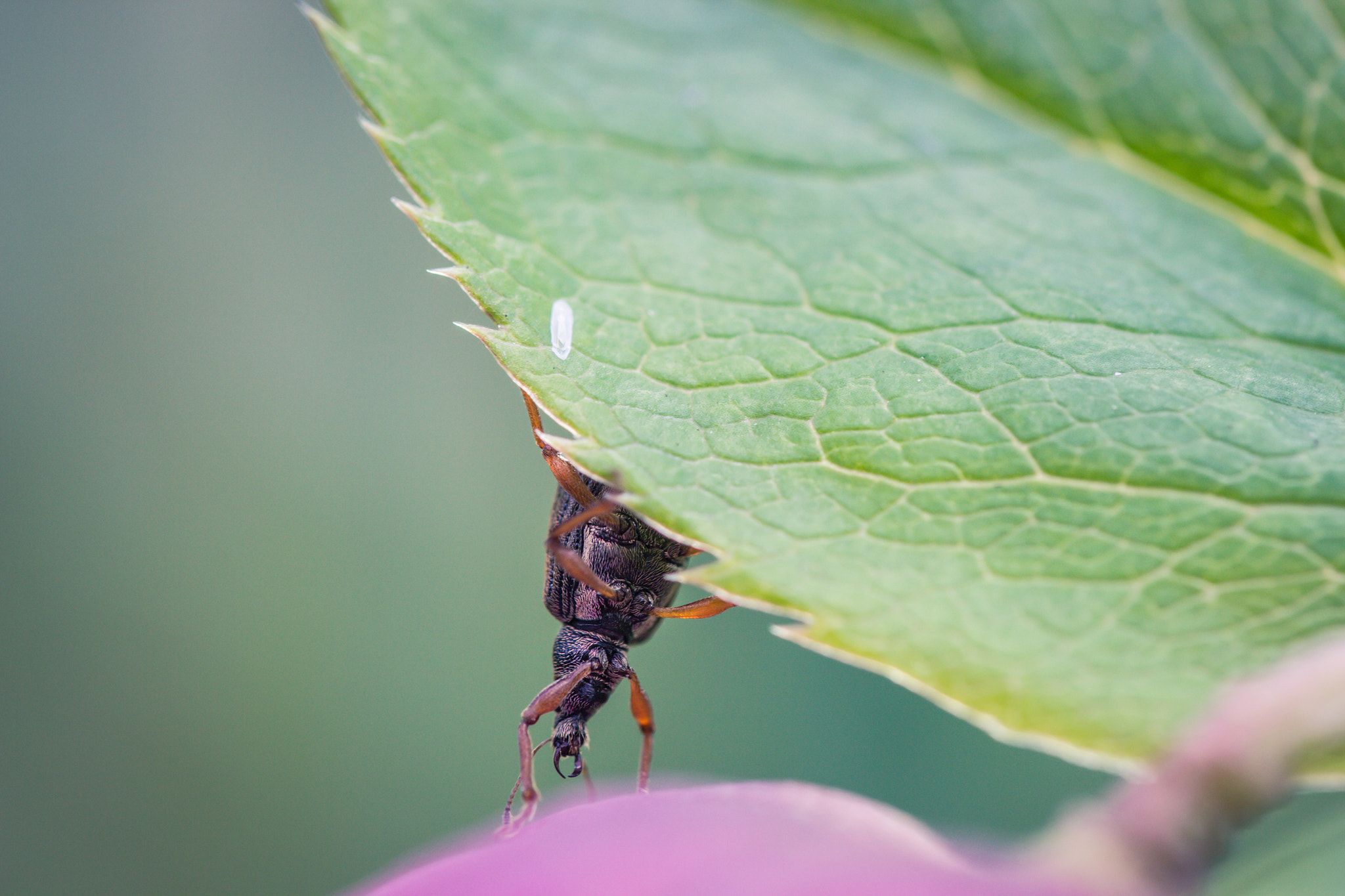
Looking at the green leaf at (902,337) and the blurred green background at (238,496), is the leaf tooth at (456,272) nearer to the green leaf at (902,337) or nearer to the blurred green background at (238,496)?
the green leaf at (902,337)

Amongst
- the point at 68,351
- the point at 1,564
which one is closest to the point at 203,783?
the point at 1,564

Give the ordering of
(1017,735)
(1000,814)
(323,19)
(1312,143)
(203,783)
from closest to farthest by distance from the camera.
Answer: (1017,735) < (1312,143) < (323,19) < (1000,814) < (203,783)

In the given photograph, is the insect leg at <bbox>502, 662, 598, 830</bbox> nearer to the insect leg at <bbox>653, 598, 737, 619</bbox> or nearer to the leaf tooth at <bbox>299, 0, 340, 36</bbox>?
the insect leg at <bbox>653, 598, 737, 619</bbox>

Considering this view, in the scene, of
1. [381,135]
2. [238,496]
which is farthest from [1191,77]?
[238,496]

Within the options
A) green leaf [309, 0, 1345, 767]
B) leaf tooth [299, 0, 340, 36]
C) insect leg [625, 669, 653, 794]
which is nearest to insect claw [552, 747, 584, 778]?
insect leg [625, 669, 653, 794]

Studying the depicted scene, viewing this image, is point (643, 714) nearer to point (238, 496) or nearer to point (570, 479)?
point (570, 479)

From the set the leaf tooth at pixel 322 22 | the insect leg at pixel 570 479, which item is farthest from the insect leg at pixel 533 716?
the leaf tooth at pixel 322 22

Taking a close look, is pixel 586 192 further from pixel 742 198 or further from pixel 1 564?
pixel 1 564
